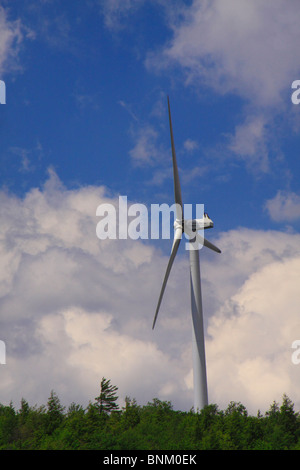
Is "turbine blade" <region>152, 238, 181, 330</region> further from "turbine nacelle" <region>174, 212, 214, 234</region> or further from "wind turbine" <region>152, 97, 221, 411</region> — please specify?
"turbine nacelle" <region>174, 212, 214, 234</region>

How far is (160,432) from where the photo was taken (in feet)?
280

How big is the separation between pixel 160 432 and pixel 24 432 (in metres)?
26.6

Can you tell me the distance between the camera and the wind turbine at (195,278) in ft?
269

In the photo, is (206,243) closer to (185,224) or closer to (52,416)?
(185,224)

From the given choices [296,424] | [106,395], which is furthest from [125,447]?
[106,395]

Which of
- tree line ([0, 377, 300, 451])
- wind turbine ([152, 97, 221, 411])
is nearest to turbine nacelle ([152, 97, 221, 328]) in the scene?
wind turbine ([152, 97, 221, 411])

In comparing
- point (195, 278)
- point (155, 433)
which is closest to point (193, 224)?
point (195, 278)

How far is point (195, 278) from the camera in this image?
283 feet

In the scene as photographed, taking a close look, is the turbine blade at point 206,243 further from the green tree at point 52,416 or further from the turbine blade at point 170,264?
the green tree at point 52,416

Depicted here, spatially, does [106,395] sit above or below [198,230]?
below

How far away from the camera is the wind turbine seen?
81.9m
